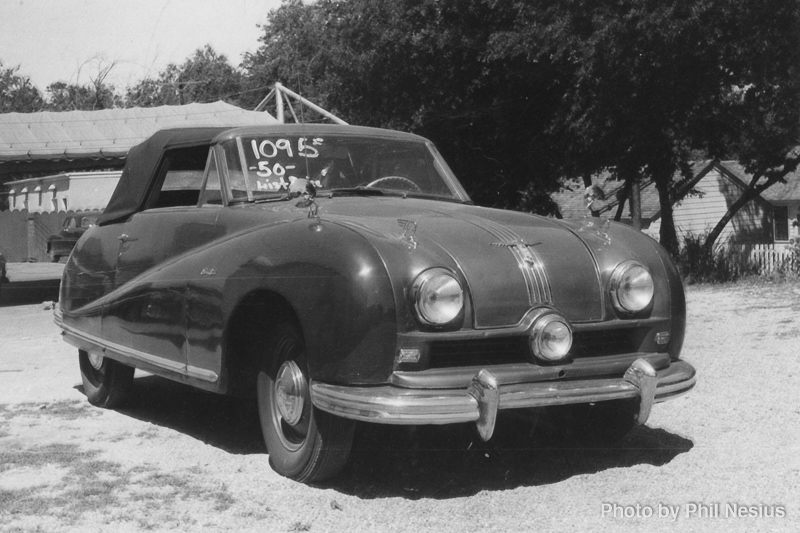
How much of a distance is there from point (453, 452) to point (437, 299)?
1389 mm

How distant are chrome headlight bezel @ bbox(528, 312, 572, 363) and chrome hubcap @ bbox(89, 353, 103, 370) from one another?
3.68 m

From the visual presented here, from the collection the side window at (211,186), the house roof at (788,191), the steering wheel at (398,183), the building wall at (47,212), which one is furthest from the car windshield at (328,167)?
the house roof at (788,191)

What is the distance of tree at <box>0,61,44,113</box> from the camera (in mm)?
58562

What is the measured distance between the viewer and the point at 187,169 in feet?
21.6

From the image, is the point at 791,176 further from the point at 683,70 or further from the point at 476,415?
the point at 476,415

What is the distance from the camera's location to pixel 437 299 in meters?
4.26

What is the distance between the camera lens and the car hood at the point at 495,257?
4379mm

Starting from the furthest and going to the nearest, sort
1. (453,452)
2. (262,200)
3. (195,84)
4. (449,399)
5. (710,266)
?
(195,84) → (710,266) → (262,200) → (453,452) → (449,399)

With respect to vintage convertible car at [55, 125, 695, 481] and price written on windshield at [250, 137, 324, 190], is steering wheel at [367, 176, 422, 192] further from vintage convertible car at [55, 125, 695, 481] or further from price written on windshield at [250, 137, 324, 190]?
price written on windshield at [250, 137, 324, 190]

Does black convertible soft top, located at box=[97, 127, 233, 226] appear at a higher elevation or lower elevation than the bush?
higher

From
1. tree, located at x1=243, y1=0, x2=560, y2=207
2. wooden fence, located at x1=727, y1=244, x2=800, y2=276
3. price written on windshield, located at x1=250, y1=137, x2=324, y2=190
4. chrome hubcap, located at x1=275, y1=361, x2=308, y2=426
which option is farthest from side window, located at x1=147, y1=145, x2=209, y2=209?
tree, located at x1=243, y1=0, x2=560, y2=207

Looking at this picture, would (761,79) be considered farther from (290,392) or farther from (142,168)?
(290,392)

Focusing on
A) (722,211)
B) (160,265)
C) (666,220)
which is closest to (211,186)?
(160,265)

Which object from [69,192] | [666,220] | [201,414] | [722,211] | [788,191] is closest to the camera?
[201,414]
